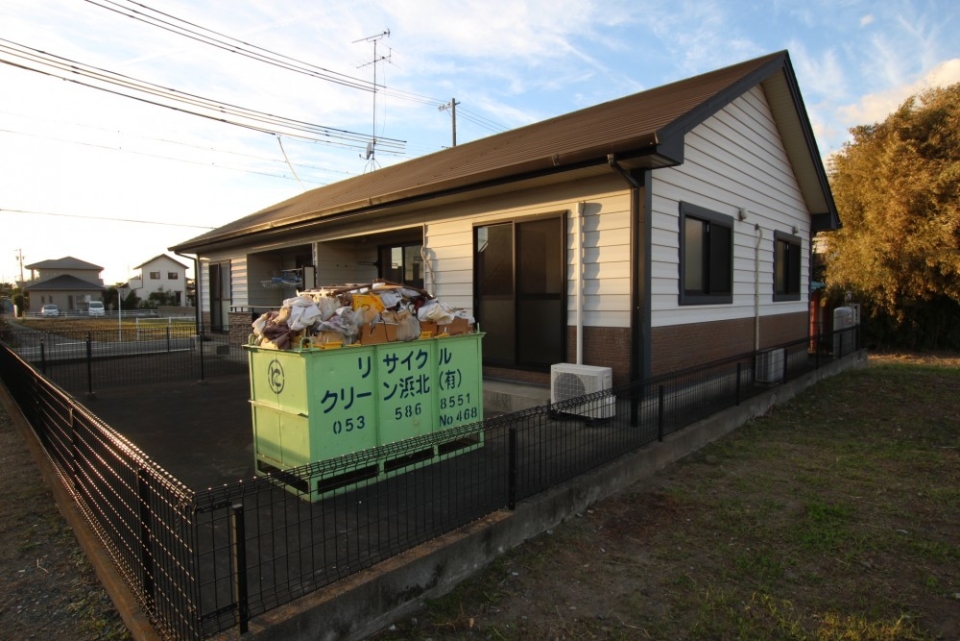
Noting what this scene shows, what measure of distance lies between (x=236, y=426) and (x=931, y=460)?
7.96 m

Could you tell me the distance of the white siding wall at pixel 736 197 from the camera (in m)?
6.79

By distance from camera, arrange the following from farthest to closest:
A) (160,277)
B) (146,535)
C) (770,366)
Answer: (160,277) < (770,366) < (146,535)

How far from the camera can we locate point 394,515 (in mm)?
3811

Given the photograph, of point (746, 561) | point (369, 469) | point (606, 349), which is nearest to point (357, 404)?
point (369, 469)

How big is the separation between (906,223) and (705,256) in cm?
1062

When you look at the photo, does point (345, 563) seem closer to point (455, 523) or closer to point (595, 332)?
point (455, 523)

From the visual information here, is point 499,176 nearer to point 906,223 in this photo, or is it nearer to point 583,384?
point 583,384

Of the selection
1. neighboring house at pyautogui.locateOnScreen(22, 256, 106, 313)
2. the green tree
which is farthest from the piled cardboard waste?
neighboring house at pyautogui.locateOnScreen(22, 256, 106, 313)

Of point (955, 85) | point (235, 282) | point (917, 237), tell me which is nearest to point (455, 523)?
point (235, 282)

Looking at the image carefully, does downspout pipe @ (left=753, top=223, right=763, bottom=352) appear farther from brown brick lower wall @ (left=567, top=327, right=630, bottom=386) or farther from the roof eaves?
the roof eaves

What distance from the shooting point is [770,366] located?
888 cm

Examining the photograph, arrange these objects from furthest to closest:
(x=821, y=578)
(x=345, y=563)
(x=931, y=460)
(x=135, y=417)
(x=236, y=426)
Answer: (x=135, y=417) < (x=236, y=426) < (x=931, y=460) < (x=821, y=578) < (x=345, y=563)

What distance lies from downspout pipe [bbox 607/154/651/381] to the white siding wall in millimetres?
309

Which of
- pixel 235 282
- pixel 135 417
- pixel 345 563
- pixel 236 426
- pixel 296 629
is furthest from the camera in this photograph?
pixel 235 282
